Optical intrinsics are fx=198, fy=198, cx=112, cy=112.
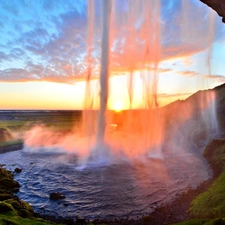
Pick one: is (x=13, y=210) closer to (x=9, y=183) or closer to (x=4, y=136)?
(x=9, y=183)

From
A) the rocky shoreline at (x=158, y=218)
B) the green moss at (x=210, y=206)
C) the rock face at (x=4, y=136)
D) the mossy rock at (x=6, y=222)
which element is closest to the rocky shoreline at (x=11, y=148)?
the rock face at (x=4, y=136)

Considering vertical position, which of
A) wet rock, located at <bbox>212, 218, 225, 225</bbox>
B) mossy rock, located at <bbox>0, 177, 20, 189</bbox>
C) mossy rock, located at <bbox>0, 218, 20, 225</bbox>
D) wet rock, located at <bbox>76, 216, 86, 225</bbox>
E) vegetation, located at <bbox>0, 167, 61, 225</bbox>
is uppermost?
wet rock, located at <bbox>212, 218, 225, 225</bbox>

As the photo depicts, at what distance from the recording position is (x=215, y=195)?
1758 cm

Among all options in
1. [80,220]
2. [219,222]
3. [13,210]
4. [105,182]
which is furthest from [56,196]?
[219,222]

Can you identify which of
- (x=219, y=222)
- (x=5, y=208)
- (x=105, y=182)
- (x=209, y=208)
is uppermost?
(x=219, y=222)

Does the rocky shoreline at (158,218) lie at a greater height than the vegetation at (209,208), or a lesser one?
lesser

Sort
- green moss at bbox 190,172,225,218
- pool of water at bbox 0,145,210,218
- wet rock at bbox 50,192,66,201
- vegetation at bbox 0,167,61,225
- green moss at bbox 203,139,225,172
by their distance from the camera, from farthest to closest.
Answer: green moss at bbox 203,139,225,172, wet rock at bbox 50,192,66,201, pool of water at bbox 0,145,210,218, green moss at bbox 190,172,225,218, vegetation at bbox 0,167,61,225

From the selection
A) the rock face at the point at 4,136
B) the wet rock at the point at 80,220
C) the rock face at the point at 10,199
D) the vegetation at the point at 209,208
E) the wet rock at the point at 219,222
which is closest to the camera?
the wet rock at the point at 219,222

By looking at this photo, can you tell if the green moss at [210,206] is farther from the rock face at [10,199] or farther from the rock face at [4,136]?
the rock face at [4,136]

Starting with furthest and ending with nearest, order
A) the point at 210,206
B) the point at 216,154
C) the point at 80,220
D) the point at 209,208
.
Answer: the point at 216,154 < the point at 80,220 < the point at 210,206 < the point at 209,208

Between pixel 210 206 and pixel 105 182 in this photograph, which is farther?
pixel 105 182

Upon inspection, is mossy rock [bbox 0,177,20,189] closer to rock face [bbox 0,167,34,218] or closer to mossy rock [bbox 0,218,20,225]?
rock face [bbox 0,167,34,218]

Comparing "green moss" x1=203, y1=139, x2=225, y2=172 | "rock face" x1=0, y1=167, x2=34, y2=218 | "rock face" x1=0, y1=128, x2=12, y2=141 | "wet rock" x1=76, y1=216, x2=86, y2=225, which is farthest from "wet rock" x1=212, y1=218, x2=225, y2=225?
"rock face" x1=0, y1=128, x2=12, y2=141

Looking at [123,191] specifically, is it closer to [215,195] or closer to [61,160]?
[215,195]
